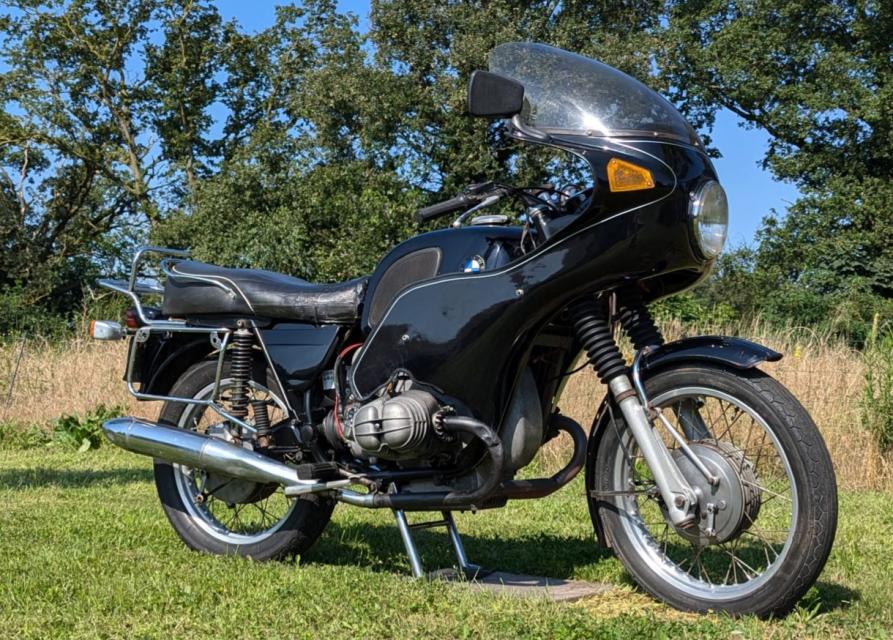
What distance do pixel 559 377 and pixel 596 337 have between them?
37 cm

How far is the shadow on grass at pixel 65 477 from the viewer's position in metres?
7.67

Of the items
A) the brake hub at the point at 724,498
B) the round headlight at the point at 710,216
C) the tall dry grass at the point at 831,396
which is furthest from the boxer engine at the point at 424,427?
the tall dry grass at the point at 831,396

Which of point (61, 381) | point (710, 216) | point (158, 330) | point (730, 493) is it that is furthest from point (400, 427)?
point (61, 381)

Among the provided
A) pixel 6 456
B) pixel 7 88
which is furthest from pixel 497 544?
pixel 7 88

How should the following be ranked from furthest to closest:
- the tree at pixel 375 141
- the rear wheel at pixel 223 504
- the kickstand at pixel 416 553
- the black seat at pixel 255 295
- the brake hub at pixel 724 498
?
the tree at pixel 375 141, the rear wheel at pixel 223 504, the black seat at pixel 255 295, the kickstand at pixel 416 553, the brake hub at pixel 724 498

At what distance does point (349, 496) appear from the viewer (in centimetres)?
425

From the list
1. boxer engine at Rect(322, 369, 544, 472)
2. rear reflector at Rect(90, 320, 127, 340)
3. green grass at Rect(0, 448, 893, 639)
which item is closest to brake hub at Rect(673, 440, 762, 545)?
green grass at Rect(0, 448, 893, 639)

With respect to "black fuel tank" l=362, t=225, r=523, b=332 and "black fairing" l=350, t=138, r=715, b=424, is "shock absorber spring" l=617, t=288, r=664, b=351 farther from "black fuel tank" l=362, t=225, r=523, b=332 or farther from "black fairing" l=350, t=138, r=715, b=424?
"black fuel tank" l=362, t=225, r=523, b=332

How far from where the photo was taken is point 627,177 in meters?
3.66

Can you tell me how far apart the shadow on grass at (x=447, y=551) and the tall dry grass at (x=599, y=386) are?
3687 mm

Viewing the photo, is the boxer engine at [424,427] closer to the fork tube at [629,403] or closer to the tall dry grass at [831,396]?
the fork tube at [629,403]

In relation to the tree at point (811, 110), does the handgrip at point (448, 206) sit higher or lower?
lower

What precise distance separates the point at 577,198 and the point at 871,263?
1003 inches

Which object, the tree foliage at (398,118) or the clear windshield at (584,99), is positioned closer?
the clear windshield at (584,99)
